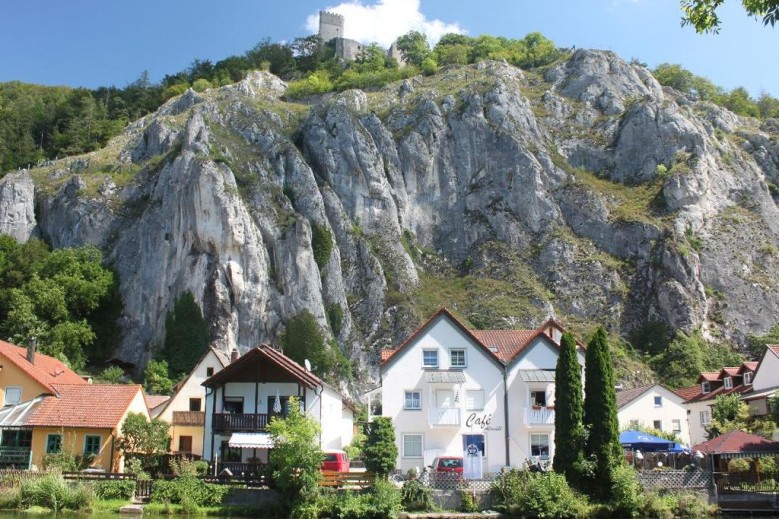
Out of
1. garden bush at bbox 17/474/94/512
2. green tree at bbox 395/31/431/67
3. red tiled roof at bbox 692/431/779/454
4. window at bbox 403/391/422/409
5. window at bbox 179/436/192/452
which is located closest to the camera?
garden bush at bbox 17/474/94/512

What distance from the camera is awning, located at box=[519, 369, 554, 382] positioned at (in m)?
39.8

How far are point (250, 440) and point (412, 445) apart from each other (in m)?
9.06

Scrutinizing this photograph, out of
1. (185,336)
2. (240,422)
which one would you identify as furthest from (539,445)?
(185,336)

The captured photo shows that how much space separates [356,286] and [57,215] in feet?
120

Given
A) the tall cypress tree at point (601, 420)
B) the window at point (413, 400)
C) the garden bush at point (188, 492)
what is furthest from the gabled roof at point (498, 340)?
the garden bush at point (188, 492)

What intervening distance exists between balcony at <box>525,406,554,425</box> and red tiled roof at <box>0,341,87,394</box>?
26.6 meters

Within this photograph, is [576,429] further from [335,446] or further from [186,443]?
[186,443]

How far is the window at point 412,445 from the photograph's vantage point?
3972 centimetres

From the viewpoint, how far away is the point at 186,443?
4678 centimetres

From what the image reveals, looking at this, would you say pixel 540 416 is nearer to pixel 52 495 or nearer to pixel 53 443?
pixel 52 495

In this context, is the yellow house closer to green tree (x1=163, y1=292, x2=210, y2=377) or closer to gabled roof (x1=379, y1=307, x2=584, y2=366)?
gabled roof (x1=379, y1=307, x2=584, y2=366)

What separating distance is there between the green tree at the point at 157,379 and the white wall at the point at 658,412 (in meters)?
37.2

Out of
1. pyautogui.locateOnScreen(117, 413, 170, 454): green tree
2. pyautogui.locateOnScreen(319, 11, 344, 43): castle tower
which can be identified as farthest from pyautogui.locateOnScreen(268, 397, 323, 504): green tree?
pyautogui.locateOnScreen(319, 11, 344, 43): castle tower

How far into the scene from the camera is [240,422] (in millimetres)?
38344
